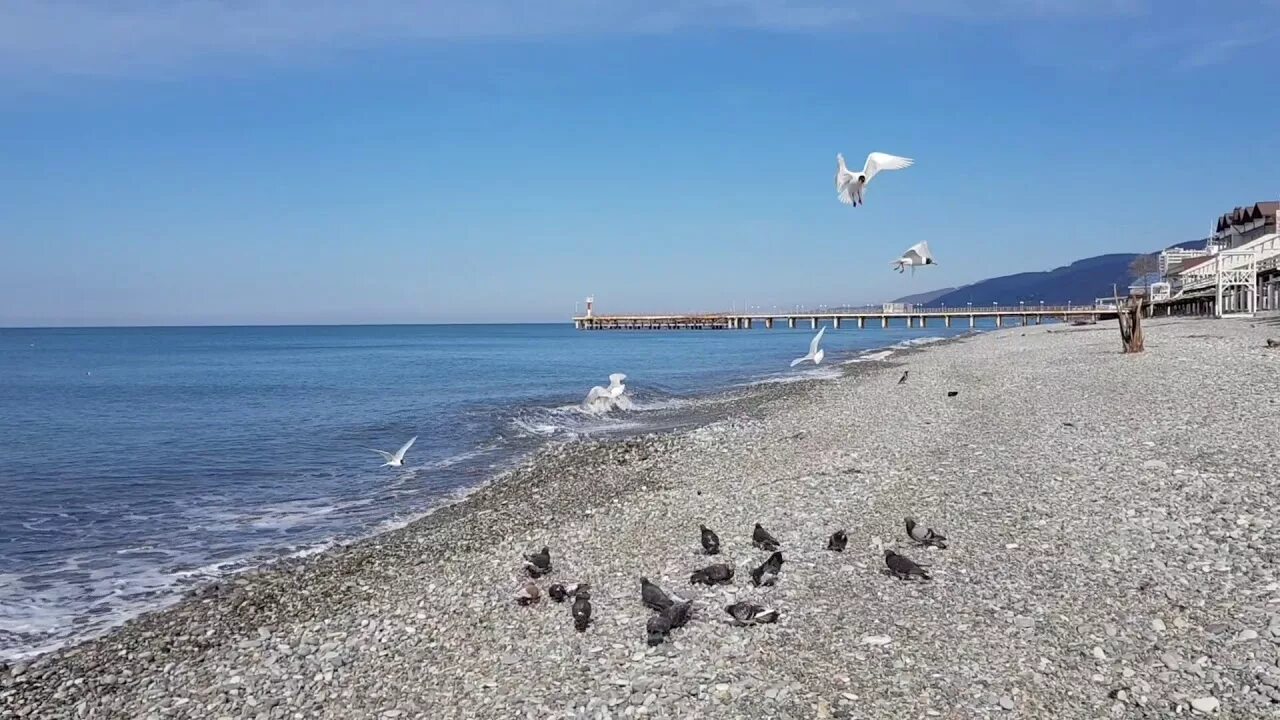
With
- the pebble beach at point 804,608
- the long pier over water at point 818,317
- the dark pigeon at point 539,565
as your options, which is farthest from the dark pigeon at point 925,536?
the long pier over water at point 818,317

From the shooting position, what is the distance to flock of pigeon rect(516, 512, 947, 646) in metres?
6.79

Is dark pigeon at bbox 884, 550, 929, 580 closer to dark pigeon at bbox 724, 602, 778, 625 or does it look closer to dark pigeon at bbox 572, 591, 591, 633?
dark pigeon at bbox 724, 602, 778, 625

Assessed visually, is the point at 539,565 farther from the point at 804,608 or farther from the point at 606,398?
the point at 606,398

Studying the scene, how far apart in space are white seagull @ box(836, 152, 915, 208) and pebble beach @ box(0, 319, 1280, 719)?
4437 mm

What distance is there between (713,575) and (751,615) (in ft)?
3.20

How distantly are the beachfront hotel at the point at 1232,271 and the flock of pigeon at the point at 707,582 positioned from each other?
5303cm

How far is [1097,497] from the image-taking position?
31.3 ft

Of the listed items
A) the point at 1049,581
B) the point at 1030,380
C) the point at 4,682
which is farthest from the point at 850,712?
the point at 1030,380

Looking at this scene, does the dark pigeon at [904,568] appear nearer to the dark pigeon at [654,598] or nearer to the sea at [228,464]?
the dark pigeon at [654,598]

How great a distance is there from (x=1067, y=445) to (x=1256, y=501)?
4.09 metres

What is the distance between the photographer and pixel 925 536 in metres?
8.39

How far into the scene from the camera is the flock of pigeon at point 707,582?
6789 mm

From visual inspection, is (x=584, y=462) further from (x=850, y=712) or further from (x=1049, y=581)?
(x=850, y=712)

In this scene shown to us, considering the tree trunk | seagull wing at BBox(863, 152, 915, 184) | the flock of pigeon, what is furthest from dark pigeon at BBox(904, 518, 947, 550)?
the tree trunk
